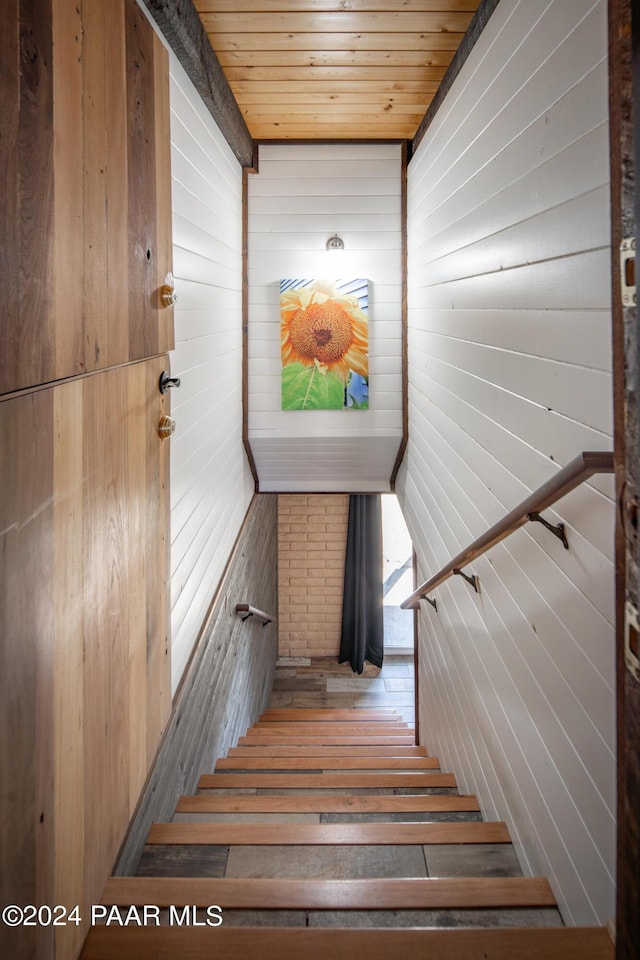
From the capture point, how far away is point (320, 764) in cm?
302

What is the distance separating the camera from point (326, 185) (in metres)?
4.26

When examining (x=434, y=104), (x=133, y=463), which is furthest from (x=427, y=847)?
(x=434, y=104)

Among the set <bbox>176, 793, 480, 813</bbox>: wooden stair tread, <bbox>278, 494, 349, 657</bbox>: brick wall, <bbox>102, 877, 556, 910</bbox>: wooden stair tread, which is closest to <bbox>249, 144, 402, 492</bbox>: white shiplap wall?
<bbox>278, 494, 349, 657</bbox>: brick wall

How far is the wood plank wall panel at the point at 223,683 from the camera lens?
2195 mm

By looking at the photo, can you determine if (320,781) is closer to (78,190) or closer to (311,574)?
(78,190)

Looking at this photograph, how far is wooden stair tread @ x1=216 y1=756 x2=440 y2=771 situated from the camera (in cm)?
302

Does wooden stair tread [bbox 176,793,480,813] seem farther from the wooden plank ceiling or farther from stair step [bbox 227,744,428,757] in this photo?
the wooden plank ceiling

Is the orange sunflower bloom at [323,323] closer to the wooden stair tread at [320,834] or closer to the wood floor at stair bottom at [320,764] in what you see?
the wood floor at stair bottom at [320,764]

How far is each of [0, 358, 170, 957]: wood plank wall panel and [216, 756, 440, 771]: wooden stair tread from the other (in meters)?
1.15

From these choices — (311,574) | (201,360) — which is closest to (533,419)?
(201,360)

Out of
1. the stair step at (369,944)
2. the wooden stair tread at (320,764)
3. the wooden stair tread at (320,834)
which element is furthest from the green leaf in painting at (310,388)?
the stair step at (369,944)

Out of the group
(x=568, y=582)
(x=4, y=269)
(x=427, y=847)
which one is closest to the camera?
(x=4, y=269)

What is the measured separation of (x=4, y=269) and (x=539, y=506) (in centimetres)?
116

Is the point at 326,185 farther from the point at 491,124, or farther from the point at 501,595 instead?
the point at 501,595
